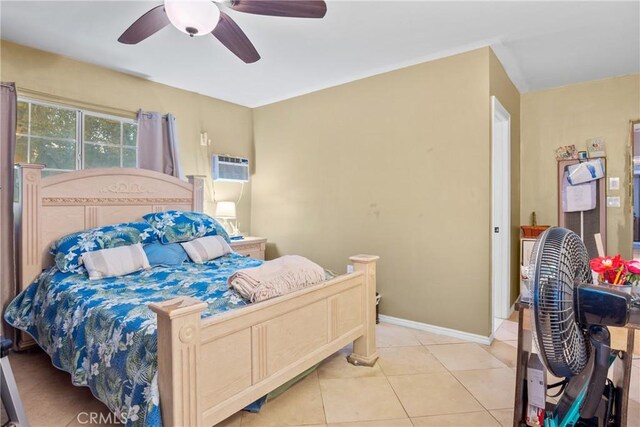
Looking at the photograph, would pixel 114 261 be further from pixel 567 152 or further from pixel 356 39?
pixel 567 152

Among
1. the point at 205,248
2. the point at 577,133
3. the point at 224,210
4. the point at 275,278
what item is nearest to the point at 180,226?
the point at 205,248

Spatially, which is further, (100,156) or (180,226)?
(100,156)

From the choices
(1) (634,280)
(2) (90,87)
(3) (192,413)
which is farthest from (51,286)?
(1) (634,280)

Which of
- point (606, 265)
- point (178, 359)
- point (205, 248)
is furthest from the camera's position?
point (205, 248)

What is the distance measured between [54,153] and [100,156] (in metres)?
0.37

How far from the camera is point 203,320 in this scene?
145 centimetres

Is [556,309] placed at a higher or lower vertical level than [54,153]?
lower

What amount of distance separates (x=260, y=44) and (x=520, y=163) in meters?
3.15

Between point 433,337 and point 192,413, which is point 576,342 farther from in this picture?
point 433,337

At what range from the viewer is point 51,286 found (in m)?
2.29

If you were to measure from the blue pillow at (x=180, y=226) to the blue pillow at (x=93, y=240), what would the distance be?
0.09 metres

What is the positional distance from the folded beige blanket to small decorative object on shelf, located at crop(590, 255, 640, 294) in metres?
1.42

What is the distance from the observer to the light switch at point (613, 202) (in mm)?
3512

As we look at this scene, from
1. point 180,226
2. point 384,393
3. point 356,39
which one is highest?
point 356,39
